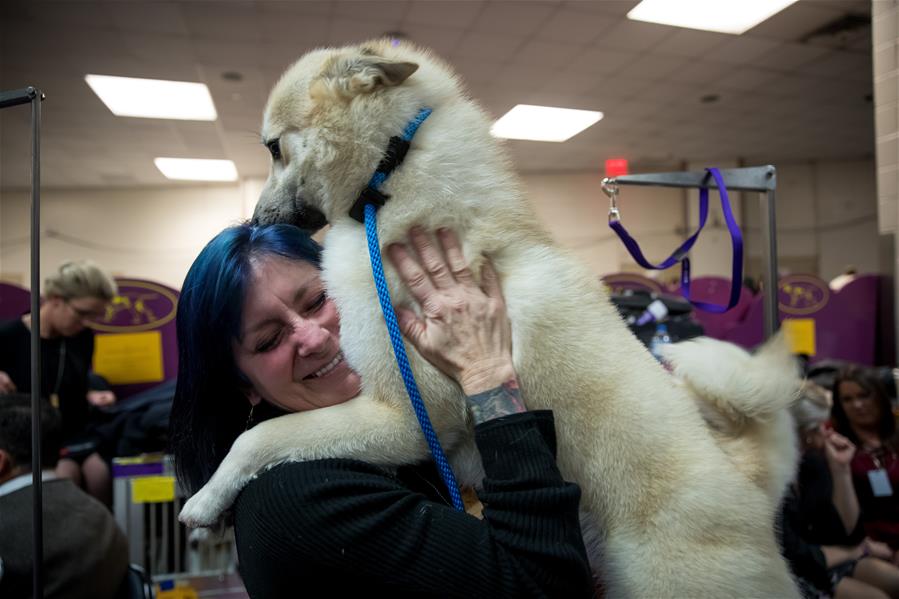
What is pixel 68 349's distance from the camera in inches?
125

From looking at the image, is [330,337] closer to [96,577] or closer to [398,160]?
[398,160]

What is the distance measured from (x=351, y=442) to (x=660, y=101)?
7463 mm

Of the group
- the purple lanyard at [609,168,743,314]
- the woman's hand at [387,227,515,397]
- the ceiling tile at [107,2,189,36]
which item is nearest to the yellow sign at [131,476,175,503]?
the woman's hand at [387,227,515,397]

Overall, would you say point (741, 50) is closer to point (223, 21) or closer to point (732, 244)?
point (223, 21)

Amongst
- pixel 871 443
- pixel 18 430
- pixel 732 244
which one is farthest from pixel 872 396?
pixel 18 430

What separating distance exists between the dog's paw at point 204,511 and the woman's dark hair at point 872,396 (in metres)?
3.61

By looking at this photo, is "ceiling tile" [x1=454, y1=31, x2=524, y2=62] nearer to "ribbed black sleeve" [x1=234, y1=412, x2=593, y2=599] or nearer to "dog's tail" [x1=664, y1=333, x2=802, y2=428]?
"dog's tail" [x1=664, y1=333, x2=802, y2=428]

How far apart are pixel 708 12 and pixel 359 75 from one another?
485cm

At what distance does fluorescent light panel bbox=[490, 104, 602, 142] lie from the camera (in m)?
7.50

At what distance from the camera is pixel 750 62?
20.1 ft

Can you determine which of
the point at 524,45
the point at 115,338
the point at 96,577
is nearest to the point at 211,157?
the point at 524,45

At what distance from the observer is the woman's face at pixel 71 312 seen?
10.3 ft

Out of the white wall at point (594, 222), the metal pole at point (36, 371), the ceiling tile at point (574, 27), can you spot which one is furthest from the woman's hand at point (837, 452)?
the white wall at point (594, 222)

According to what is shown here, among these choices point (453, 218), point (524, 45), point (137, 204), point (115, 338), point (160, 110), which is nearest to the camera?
point (453, 218)
